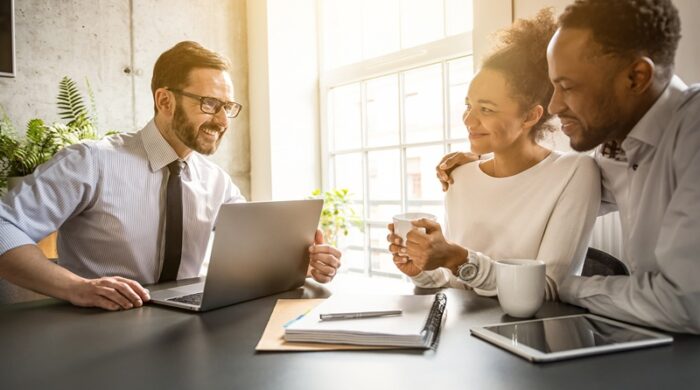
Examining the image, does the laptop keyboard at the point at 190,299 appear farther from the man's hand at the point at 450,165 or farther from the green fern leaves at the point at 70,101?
the green fern leaves at the point at 70,101

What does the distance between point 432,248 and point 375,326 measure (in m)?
0.36

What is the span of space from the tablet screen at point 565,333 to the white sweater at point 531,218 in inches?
11.3

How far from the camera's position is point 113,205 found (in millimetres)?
1696

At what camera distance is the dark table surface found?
2.27ft

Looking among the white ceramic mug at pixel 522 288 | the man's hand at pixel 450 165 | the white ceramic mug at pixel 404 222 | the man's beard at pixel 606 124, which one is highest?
the man's beard at pixel 606 124

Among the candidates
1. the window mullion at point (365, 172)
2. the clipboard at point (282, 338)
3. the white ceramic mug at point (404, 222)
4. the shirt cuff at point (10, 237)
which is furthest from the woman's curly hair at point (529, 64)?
the window mullion at point (365, 172)

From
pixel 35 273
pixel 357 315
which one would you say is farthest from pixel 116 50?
pixel 357 315

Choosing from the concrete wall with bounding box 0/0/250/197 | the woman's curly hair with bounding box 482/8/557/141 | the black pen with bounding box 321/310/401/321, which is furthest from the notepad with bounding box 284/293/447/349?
the concrete wall with bounding box 0/0/250/197

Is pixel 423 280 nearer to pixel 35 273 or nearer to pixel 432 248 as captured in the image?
pixel 432 248

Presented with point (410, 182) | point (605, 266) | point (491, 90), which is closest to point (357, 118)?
point (410, 182)

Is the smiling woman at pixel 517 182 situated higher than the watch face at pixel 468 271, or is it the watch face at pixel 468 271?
the smiling woman at pixel 517 182

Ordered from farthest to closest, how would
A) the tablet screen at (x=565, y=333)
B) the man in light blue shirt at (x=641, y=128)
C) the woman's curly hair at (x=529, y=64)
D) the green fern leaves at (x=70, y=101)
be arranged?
the green fern leaves at (x=70, y=101), the woman's curly hair at (x=529, y=64), the man in light blue shirt at (x=641, y=128), the tablet screen at (x=565, y=333)

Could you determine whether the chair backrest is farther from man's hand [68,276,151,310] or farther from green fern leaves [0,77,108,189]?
green fern leaves [0,77,108,189]

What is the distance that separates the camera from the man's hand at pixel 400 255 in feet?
4.29
